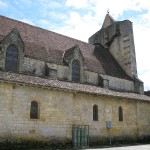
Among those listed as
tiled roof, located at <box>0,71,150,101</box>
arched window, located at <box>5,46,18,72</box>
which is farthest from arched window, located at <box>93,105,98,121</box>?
arched window, located at <box>5,46,18,72</box>

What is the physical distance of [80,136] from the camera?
18.2 metres

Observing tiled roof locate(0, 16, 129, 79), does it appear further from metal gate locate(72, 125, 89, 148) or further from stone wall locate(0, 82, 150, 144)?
metal gate locate(72, 125, 89, 148)

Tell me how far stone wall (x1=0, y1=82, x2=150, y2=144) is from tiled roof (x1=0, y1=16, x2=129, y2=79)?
3767mm

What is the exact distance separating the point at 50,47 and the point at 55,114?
283 inches

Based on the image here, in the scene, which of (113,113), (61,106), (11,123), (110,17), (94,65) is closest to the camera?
(11,123)

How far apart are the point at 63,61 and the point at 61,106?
5145 mm

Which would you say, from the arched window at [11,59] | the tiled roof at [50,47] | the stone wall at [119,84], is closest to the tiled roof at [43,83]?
the arched window at [11,59]

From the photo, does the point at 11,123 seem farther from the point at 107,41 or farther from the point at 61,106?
the point at 107,41

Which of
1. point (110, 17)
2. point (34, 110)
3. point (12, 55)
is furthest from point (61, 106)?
point (110, 17)

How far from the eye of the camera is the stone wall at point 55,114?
49.8 feet

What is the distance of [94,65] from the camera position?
79.3 ft

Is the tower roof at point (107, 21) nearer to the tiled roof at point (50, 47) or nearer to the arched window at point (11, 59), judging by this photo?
the tiled roof at point (50, 47)

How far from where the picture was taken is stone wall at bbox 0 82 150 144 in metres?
15.2

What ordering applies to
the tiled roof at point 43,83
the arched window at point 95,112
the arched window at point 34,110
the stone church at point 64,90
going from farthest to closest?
the arched window at point 95,112 → the arched window at point 34,110 → the stone church at point 64,90 → the tiled roof at point 43,83
